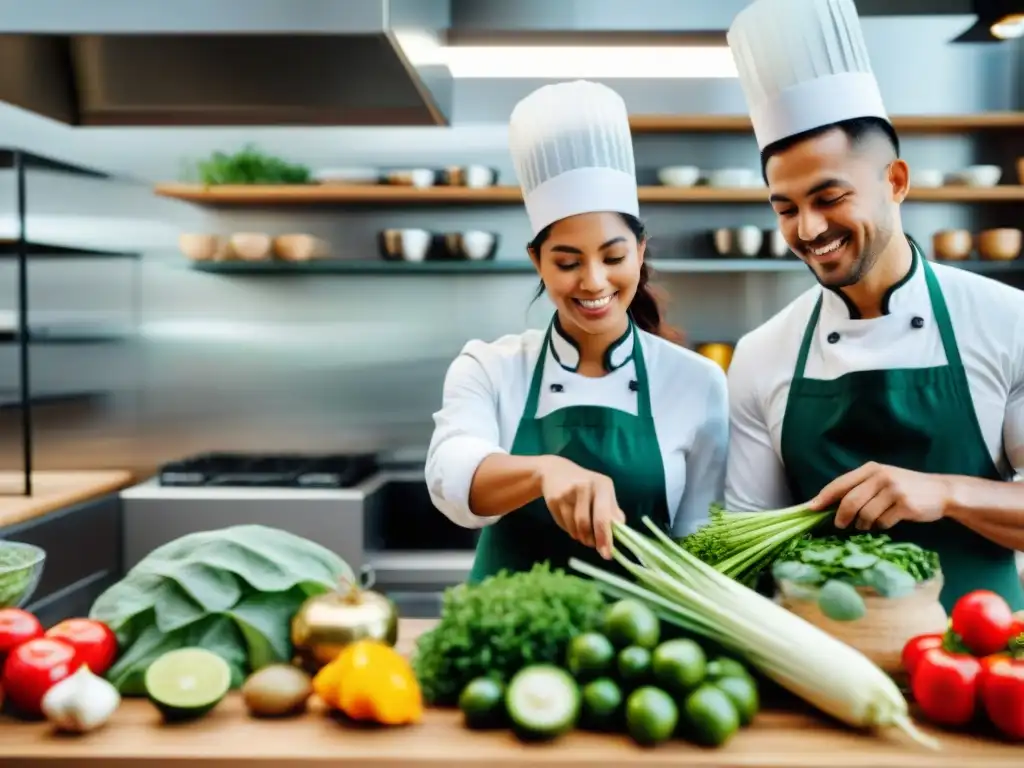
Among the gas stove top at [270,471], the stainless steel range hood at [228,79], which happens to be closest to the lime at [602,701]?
the stainless steel range hood at [228,79]

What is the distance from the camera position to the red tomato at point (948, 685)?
110 centimetres

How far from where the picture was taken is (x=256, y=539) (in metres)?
1.39

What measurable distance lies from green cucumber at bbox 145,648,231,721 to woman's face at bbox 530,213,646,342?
0.88m

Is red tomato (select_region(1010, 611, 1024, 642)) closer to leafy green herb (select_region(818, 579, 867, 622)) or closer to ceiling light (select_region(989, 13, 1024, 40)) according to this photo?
leafy green herb (select_region(818, 579, 867, 622))

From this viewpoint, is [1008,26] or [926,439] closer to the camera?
[926,439]

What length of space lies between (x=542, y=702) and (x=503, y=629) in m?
0.10

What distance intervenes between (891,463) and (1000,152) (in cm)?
265

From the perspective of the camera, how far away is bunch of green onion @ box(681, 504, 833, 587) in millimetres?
1327

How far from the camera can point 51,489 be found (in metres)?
3.27

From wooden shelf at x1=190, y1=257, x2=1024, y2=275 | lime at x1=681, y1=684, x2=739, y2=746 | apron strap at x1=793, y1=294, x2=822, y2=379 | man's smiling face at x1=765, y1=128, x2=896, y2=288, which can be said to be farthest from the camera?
wooden shelf at x1=190, y1=257, x2=1024, y2=275

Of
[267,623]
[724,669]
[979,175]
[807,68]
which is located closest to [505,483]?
[267,623]

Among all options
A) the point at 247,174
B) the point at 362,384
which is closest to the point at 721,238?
the point at 362,384

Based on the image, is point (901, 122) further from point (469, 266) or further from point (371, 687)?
point (371, 687)

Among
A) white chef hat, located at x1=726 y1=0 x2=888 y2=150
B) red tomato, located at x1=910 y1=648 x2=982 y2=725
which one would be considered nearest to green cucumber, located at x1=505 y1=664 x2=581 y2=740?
red tomato, located at x1=910 y1=648 x2=982 y2=725
